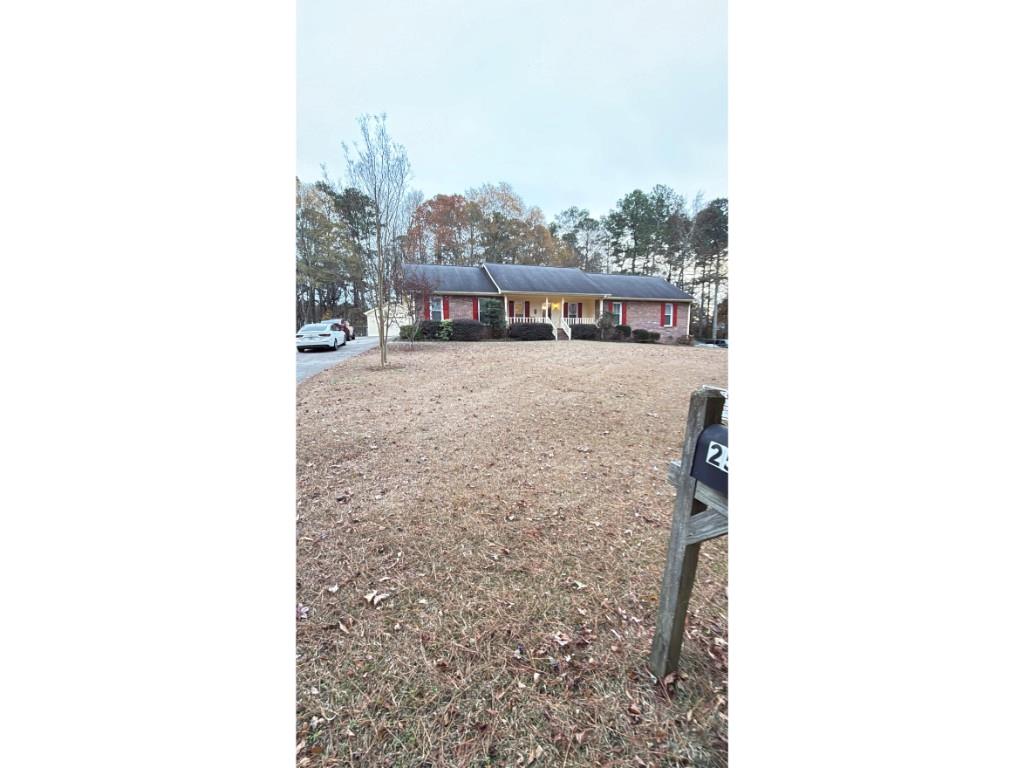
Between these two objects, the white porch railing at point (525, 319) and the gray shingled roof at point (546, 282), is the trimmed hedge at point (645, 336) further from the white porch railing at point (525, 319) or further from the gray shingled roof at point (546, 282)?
the white porch railing at point (525, 319)

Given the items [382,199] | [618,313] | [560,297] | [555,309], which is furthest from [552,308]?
[382,199]

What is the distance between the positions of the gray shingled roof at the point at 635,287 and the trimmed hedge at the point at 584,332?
162 centimetres

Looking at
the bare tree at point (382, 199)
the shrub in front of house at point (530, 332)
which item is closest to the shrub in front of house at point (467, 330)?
the shrub in front of house at point (530, 332)

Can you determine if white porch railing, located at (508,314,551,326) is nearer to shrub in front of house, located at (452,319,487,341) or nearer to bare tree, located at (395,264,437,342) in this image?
shrub in front of house, located at (452,319,487,341)

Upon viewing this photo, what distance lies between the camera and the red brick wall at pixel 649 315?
516 inches

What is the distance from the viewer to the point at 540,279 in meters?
12.2

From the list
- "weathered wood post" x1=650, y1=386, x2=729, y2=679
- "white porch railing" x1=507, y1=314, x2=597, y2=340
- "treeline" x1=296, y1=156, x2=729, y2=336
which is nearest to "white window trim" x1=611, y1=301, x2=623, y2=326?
"white porch railing" x1=507, y1=314, x2=597, y2=340

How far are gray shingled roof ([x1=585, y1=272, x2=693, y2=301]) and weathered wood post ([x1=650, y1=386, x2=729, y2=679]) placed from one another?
1249cm

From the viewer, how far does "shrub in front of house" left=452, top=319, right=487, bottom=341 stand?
1017 cm

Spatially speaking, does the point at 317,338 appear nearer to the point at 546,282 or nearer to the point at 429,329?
the point at 429,329
